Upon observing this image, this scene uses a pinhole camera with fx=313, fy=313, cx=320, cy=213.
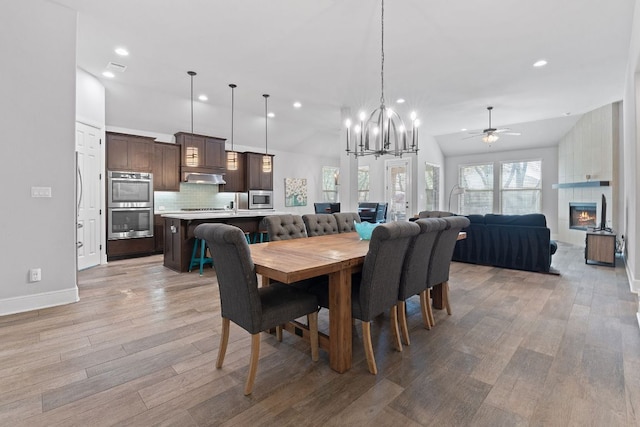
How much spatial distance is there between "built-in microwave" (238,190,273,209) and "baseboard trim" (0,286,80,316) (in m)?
4.89

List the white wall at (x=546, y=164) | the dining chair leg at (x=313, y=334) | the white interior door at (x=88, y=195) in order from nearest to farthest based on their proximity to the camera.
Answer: the dining chair leg at (x=313, y=334), the white interior door at (x=88, y=195), the white wall at (x=546, y=164)

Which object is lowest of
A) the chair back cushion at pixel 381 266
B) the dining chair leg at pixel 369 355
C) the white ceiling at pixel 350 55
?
the dining chair leg at pixel 369 355

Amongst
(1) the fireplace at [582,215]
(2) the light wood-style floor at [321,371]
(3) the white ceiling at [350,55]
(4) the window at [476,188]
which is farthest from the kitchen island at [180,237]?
(4) the window at [476,188]

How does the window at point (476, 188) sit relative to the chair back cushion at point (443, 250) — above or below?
above

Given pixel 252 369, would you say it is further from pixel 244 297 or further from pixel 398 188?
pixel 398 188

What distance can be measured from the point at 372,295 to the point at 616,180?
7.00m

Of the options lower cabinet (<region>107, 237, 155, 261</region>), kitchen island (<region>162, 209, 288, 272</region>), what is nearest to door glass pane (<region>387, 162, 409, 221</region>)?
kitchen island (<region>162, 209, 288, 272</region>)

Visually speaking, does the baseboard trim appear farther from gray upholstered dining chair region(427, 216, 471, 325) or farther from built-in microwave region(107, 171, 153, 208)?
gray upholstered dining chair region(427, 216, 471, 325)

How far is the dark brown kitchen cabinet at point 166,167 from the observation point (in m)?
→ 6.43

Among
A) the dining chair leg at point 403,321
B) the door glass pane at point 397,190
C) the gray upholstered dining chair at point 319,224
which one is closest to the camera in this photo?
the dining chair leg at point 403,321

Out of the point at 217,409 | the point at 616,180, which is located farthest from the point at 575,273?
the point at 217,409

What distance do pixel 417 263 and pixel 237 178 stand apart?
20.7ft

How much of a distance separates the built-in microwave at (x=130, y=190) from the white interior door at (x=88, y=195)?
1.14 feet

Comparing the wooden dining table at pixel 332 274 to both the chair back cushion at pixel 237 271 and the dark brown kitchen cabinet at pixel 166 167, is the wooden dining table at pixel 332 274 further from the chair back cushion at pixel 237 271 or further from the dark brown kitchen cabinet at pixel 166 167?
the dark brown kitchen cabinet at pixel 166 167
